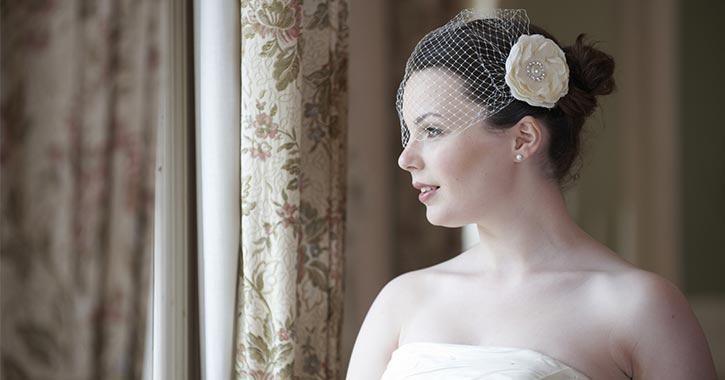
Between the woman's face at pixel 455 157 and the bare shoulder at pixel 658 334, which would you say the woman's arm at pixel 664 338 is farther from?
the woman's face at pixel 455 157

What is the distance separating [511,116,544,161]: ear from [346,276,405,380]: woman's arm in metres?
0.37

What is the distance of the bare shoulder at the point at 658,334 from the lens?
52.7 inches

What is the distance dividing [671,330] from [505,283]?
307mm

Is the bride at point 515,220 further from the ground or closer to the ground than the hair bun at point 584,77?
closer to the ground

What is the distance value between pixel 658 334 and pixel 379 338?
1.73ft

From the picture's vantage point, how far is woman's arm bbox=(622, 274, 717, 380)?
1.34 m

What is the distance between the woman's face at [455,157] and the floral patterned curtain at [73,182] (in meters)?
0.64

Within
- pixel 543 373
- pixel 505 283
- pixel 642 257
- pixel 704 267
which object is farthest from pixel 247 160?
pixel 704 267

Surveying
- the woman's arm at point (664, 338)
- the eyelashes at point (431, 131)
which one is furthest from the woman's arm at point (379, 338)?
the woman's arm at point (664, 338)

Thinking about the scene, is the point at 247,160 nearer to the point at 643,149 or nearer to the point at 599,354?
the point at 599,354

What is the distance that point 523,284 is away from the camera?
1.50 meters

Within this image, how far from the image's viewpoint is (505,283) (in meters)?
1.53

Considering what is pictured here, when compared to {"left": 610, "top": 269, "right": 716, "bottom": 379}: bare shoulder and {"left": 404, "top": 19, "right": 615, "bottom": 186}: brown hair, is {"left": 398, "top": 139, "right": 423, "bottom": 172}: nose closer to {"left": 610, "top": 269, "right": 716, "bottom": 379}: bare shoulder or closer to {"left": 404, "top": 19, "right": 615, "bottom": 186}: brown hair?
{"left": 404, "top": 19, "right": 615, "bottom": 186}: brown hair

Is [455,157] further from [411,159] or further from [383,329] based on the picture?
[383,329]
